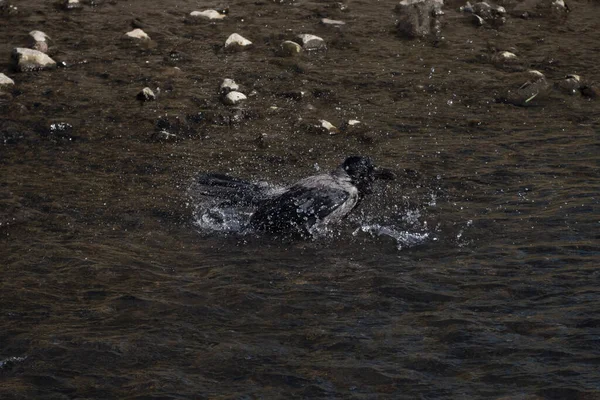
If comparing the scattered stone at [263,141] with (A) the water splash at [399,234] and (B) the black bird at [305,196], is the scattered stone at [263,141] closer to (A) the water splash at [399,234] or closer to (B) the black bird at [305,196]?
(B) the black bird at [305,196]

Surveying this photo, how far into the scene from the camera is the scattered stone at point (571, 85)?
10.1 meters

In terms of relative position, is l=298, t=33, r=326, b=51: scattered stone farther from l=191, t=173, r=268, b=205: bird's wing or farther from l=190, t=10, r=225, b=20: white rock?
l=191, t=173, r=268, b=205: bird's wing

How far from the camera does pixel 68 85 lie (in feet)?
33.3

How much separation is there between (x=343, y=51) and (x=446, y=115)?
7.06 ft

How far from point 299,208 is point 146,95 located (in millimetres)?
3149

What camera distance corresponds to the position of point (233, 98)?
387 inches

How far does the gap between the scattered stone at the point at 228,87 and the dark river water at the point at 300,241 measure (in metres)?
0.12

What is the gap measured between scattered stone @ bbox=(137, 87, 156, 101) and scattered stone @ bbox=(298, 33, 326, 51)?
2.23 m

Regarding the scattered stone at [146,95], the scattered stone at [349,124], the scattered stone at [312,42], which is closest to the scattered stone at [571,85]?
the scattered stone at [349,124]

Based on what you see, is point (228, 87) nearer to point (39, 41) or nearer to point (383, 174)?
point (39, 41)

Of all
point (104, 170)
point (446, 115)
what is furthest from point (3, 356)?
point (446, 115)

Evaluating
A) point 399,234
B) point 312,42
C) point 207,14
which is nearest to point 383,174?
point 399,234

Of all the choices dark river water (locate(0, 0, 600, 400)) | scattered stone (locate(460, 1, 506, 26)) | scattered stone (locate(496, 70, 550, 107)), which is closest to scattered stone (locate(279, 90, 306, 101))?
dark river water (locate(0, 0, 600, 400))

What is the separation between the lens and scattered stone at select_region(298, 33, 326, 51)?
1130 cm
